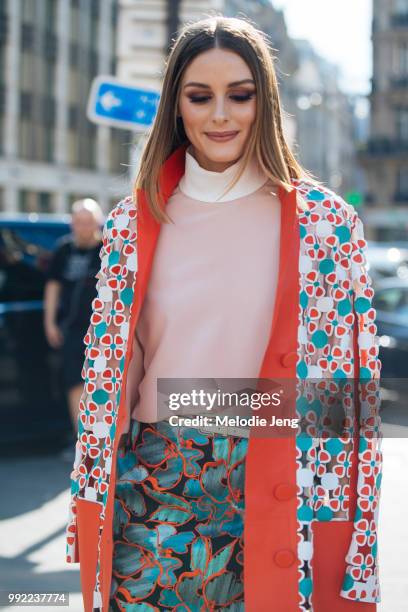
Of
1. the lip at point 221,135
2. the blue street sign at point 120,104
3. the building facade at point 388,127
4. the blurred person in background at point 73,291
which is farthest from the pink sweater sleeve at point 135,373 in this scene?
the building facade at point 388,127

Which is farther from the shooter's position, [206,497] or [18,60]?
[18,60]

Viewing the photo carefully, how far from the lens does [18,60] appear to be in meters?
43.5

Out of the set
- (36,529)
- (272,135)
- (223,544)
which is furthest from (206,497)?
(36,529)

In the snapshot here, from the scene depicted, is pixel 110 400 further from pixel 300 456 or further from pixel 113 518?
pixel 300 456

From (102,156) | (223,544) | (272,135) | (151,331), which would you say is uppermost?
(102,156)

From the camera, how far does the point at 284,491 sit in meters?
2.05

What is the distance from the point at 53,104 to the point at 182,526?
4507 centimetres

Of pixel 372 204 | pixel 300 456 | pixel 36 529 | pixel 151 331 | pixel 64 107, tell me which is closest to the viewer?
pixel 300 456

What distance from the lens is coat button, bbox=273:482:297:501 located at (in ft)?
6.73

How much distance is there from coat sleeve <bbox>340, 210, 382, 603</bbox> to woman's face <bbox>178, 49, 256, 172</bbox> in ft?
0.97

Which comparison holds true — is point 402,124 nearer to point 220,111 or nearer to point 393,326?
point 393,326

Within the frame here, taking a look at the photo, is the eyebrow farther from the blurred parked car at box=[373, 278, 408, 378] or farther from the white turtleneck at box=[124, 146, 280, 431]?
the blurred parked car at box=[373, 278, 408, 378]

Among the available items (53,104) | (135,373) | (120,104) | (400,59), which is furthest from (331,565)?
(400,59)

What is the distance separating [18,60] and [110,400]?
4306 cm
